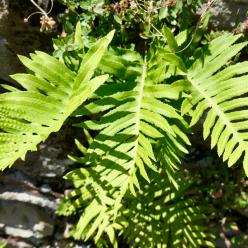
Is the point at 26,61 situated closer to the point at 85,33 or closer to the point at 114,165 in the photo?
the point at 85,33

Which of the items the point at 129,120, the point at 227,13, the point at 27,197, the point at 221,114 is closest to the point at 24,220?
the point at 27,197

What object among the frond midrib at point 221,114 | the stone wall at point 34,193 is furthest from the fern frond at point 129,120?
the stone wall at point 34,193

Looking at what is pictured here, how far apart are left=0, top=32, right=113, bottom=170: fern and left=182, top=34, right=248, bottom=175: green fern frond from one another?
22.6 inches

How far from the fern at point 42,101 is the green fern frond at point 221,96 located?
575 millimetres

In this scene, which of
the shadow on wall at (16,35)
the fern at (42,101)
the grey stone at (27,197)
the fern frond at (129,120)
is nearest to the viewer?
the fern at (42,101)

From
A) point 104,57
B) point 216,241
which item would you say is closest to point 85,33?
point 104,57

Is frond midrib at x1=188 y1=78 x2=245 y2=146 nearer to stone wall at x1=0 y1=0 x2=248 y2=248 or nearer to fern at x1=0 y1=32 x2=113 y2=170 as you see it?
fern at x1=0 y1=32 x2=113 y2=170

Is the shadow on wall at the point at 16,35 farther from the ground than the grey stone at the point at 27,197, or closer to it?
farther from the ground

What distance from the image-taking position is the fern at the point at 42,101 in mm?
1937

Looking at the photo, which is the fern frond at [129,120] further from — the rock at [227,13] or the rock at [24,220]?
the rock at [24,220]

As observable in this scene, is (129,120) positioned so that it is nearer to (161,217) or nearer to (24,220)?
(161,217)

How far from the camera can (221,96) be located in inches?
90.4

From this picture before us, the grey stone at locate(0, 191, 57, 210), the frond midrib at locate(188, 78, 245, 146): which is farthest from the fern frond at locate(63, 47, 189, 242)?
the grey stone at locate(0, 191, 57, 210)

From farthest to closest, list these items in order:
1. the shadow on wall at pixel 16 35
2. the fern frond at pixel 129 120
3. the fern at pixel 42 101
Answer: the shadow on wall at pixel 16 35, the fern frond at pixel 129 120, the fern at pixel 42 101
